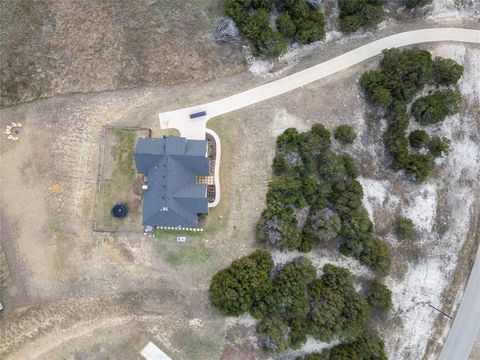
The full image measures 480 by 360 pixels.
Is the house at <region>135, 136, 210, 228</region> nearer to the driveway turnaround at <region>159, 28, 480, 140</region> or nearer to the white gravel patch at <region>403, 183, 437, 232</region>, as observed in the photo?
the driveway turnaround at <region>159, 28, 480, 140</region>

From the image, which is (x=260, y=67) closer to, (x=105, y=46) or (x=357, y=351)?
(x=105, y=46)

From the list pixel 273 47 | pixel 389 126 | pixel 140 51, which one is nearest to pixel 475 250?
pixel 389 126

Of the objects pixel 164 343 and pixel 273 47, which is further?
pixel 273 47

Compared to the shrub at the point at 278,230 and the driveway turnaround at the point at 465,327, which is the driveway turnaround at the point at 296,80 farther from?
the driveway turnaround at the point at 465,327

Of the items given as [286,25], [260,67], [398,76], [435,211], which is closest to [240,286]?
[260,67]

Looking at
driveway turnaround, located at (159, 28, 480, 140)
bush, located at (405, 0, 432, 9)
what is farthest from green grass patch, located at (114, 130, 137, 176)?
bush, located at (405, 0, 432, 9)

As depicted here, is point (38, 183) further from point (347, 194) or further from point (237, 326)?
point (347, 194)

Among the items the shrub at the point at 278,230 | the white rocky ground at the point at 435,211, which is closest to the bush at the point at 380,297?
the white rocky ground at the point at 435,211
